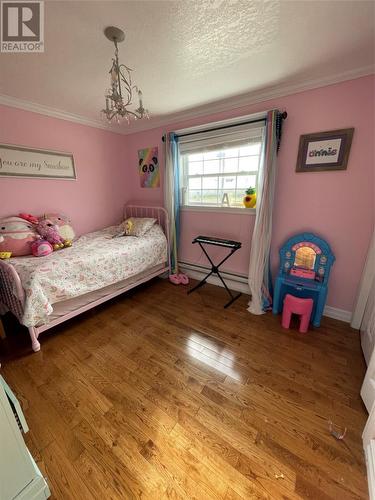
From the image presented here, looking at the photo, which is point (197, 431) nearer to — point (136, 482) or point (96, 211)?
point (136, 482)

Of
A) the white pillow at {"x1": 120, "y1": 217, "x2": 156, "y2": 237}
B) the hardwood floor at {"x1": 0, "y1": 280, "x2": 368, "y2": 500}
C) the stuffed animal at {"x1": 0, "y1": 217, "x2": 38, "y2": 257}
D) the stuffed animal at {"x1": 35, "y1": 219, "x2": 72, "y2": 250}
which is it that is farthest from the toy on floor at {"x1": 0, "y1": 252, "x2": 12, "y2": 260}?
the white pillow at {"x1": 120, "y1": 217, "x2": 156, "y2": 237}

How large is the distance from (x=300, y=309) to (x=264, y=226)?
0.91m

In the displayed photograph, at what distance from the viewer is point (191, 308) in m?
2.40

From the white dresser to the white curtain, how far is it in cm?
203

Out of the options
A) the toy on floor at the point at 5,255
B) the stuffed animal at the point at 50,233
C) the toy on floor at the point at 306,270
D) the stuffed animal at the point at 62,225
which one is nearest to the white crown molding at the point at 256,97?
the toy on floor at the point at 306,270

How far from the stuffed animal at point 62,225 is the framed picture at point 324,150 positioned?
2.81 metres

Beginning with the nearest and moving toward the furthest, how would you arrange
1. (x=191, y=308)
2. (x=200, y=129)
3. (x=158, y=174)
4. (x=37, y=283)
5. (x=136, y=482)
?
(x=136, y=482) → (x=37, y=283) → (x=191, y=308) → (x=200, y=129) → (x=158, y=174)

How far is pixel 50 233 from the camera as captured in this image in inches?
90.5

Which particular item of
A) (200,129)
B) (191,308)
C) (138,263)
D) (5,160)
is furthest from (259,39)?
(5,160)

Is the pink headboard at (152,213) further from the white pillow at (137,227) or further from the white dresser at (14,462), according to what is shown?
the white dresser at (14,462)

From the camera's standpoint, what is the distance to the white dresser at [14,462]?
0.77 m

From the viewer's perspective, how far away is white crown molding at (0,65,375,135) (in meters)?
1.77

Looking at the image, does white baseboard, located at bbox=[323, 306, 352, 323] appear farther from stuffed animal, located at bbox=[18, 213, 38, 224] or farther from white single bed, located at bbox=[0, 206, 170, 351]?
stuffed animal, located at bbox=[18, 213, 38, 224]

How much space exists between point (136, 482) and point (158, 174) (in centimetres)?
317
